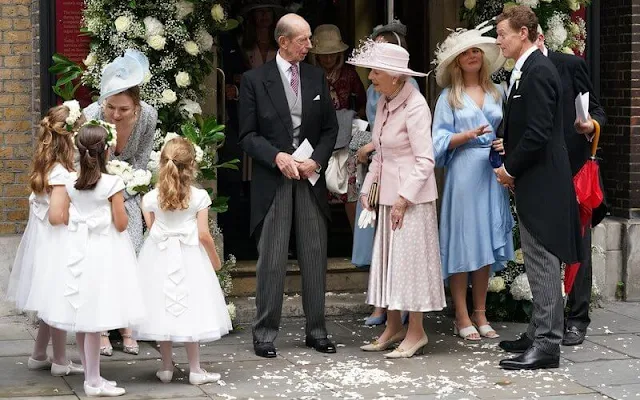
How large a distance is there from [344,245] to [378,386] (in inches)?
153

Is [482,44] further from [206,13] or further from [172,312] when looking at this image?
[172,312]

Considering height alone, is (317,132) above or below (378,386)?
above

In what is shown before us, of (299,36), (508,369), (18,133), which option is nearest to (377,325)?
(508,369)

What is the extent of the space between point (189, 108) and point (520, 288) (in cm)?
270

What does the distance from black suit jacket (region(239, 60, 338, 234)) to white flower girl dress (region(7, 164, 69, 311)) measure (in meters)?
1.41

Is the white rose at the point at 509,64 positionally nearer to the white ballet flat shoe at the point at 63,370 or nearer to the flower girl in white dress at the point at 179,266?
the flower girl in white dress at the point at 179,266

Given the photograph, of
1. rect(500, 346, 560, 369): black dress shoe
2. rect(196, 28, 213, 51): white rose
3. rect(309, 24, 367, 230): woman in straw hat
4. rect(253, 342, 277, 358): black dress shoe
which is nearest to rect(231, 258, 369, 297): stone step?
rect(309, 24, 367, 230): woman in straw hat

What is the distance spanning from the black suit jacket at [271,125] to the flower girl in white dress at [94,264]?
4.33 feet

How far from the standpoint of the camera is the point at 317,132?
27.8 feet

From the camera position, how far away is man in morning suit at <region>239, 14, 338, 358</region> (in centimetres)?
834

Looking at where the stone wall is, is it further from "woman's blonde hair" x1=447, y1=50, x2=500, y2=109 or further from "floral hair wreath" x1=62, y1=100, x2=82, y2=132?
"woman's blonde hair" x1=447, y1=50, x2=500, y2=109

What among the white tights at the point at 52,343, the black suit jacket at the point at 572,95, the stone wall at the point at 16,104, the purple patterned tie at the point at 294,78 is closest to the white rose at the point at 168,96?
the purple patterned tie at the point at 294,78

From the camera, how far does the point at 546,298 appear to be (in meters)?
7.90

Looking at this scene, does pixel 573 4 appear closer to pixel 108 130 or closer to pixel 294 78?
pixel 294 78
